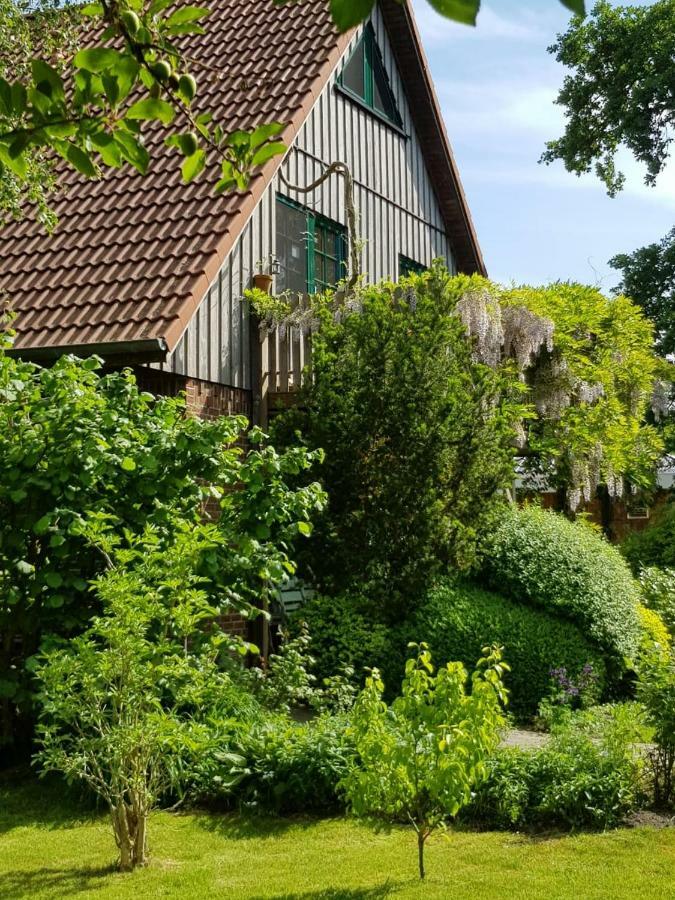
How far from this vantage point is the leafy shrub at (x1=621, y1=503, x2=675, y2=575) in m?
16.5

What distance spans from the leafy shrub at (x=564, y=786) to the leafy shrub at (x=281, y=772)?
91 centimetres

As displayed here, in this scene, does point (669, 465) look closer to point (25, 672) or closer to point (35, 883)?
point (25, 672)

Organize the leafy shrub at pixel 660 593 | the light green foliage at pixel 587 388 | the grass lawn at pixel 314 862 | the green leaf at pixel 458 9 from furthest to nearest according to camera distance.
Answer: the light green foliage at pixel 587 388 → the leafy shrub at pixel 660 593 → the grass lawn at pixel 314 862 → the green leaf at pixel 458 9

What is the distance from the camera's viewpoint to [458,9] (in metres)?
1.50

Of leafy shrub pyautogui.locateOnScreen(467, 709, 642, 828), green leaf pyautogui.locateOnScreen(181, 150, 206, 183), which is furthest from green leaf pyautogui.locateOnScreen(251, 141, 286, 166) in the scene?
leafy shrub pyautogui.locateOnScreen(467, 709, 642, 828)

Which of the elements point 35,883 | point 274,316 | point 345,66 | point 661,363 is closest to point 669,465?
point 661,363

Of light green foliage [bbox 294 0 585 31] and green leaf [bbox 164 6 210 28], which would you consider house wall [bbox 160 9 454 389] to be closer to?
green leaf [bbox 164 6 210 28]

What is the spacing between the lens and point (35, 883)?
5.58 m

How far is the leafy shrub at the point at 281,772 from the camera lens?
6.83 meters

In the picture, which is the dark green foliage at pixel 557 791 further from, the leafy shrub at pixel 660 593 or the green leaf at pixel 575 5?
the leafy shrub at pixel 660 593

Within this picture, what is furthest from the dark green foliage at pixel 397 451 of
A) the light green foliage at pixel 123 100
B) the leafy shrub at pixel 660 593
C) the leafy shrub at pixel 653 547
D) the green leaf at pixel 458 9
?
the green leaf at pixel 458 9

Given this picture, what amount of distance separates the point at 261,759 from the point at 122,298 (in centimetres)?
521

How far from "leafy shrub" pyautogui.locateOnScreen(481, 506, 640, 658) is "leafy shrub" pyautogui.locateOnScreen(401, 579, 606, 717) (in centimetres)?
19

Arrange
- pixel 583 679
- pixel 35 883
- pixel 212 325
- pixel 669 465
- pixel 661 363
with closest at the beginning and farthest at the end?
pixel 35 883 < pixel 583 679 < pixel 212 325 < pixel 661 363 < pixel 669 465
